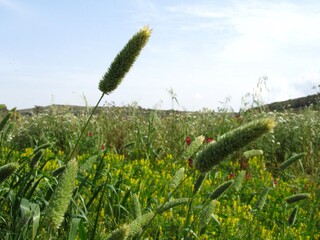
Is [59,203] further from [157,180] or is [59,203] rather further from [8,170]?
[157,180]

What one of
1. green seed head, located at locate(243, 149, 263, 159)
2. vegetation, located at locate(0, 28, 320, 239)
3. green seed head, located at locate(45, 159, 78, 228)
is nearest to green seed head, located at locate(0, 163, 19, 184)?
vegetation, located at locate(0, 28, 320, 239)

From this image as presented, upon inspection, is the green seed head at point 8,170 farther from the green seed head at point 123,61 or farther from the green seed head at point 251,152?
the green seed head at point 251,152

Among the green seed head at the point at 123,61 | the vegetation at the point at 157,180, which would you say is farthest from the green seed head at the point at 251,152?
the green seed head at the point at 123,61

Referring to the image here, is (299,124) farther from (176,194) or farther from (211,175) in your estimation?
(176,194)

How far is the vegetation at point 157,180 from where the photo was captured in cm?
210

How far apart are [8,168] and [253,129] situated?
0.85m

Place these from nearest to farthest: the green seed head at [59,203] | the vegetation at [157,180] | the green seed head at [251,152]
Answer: the green seed head at [59,203] → the vegetation at [157,180] → the green seed head at [251,152]

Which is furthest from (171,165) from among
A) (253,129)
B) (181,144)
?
(253,129)

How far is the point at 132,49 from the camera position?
2.35 meters

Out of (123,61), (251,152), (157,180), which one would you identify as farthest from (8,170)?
(157,180)

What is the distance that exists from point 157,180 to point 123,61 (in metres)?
3.23

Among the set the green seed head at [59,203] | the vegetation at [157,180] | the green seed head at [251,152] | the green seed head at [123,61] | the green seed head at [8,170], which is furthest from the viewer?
the green seed head at [251,152]

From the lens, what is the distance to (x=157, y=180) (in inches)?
216

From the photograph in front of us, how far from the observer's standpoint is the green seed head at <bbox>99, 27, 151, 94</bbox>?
2346 mm
